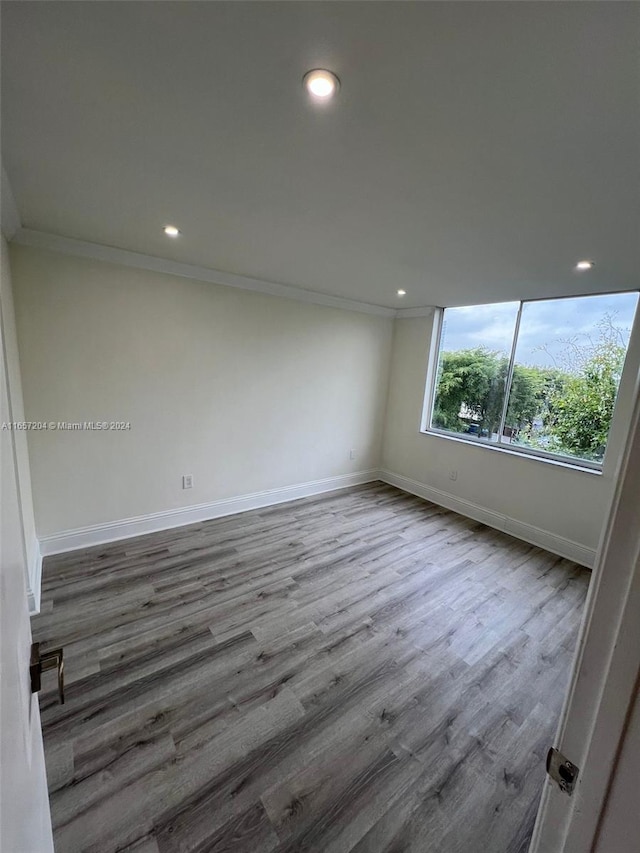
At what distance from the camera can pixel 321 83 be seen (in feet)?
3.33

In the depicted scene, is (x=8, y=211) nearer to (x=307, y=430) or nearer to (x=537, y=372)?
(x=307, y=430)

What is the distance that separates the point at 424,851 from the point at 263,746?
0.66m

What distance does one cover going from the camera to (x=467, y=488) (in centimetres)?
388

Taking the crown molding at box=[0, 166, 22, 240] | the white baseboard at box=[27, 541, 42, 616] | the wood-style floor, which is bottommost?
the wood-style floor

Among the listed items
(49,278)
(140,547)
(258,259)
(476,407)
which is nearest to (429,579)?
(476,407)

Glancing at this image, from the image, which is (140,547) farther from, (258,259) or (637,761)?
(637,761)

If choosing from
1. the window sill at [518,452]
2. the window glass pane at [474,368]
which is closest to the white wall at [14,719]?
the window sill at [518,452]

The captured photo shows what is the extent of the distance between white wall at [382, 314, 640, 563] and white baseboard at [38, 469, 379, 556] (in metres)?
1.02

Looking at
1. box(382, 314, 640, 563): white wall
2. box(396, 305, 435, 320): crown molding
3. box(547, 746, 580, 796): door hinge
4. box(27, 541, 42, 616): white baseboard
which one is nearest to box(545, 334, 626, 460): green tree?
box(382, 314, 640, 563): white wall

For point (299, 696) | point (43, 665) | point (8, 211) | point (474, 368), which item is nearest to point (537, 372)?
point (474, 368)

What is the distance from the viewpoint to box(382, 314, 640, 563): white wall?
296 centimetres

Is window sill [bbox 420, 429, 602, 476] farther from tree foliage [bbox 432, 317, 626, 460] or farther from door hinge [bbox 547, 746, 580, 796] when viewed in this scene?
door hinge [bbox 547, 746, 580, 796]

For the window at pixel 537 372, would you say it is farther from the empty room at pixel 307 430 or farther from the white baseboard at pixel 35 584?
the white baseboard at pixel 35 584

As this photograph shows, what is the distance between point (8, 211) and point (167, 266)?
3.48 ft
